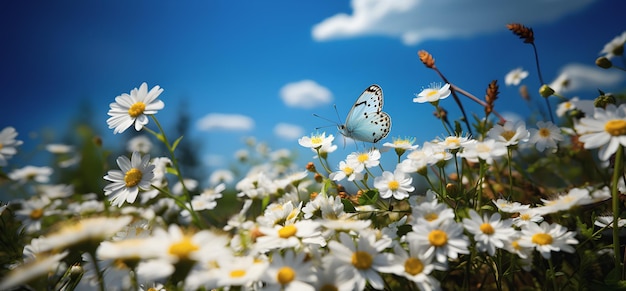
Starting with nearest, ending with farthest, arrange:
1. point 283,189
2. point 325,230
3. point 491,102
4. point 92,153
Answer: point 325,230
point 491,102
point 283,189
point 92,153

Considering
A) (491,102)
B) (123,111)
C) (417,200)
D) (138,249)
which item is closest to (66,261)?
(123,111)

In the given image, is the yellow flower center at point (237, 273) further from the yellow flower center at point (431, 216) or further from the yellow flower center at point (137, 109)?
the yellow flower center at point (137, 109)

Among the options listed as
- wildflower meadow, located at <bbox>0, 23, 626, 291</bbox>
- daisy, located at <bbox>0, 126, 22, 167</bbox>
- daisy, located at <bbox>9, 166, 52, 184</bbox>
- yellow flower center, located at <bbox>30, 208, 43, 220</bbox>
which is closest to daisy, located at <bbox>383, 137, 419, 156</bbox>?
wildflower meadow, located at <bbox>0, 23, 626, 291</bbox>

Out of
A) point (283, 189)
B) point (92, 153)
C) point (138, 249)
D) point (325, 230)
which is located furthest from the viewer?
point (92, 153)

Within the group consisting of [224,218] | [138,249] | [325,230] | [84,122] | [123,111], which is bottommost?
[224,218]

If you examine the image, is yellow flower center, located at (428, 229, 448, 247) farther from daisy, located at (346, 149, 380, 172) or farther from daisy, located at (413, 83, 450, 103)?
daisy, located at (413, 83, 450, 103)

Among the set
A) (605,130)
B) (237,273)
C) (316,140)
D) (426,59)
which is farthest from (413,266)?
(426,59)

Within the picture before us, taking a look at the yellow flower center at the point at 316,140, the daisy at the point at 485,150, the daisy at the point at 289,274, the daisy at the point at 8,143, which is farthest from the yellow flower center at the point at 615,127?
the daisy at the point at 8,143

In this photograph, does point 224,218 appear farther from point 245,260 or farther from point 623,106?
point 623,106
